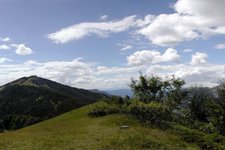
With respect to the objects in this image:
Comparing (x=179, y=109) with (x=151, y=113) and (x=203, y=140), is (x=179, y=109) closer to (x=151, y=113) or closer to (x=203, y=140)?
(x=151, y=113)

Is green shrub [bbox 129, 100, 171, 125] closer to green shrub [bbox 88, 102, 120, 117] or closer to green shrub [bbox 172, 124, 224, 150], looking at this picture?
green shrub [bbox 88, 102, 120, 117]

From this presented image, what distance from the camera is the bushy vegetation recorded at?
147ft

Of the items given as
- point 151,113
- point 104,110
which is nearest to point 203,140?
point 151,113

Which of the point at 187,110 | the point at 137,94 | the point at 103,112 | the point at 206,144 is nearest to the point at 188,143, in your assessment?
the point at 206,144

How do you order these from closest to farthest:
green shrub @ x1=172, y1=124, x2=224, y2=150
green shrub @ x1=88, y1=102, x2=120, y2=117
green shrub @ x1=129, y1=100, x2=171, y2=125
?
1. green shrub @ x1=172, y1=124, x2=224, y2=150
2. green shrub @ x1=129, y1=100, x2=171, y2=125
3. green shrub @ x1=88, y1=102, x2=120, y2=117

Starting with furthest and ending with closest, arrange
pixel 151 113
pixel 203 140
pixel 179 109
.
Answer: pixel 179 109
pixel 151 113
pixel 203 140

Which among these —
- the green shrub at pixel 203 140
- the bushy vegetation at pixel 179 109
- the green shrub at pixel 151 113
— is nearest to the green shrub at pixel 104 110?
the bushy vegetation at pixel 179 109

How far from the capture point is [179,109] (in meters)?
90.1

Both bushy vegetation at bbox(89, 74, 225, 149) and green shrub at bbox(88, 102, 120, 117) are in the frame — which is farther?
green shrub at bbox(88, 102, 120, 117)

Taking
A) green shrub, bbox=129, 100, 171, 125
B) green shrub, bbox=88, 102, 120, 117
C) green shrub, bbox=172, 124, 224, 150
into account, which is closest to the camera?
green shrub, bbox=172, 124, 224, 150

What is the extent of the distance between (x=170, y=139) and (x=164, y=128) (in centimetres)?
944

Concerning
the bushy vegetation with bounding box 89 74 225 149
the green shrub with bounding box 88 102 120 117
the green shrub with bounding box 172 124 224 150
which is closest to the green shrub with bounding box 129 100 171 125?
the bushy vegetation with bounding box 89 74 225 149

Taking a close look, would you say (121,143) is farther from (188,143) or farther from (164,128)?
(164,128)

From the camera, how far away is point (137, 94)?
93438mm
